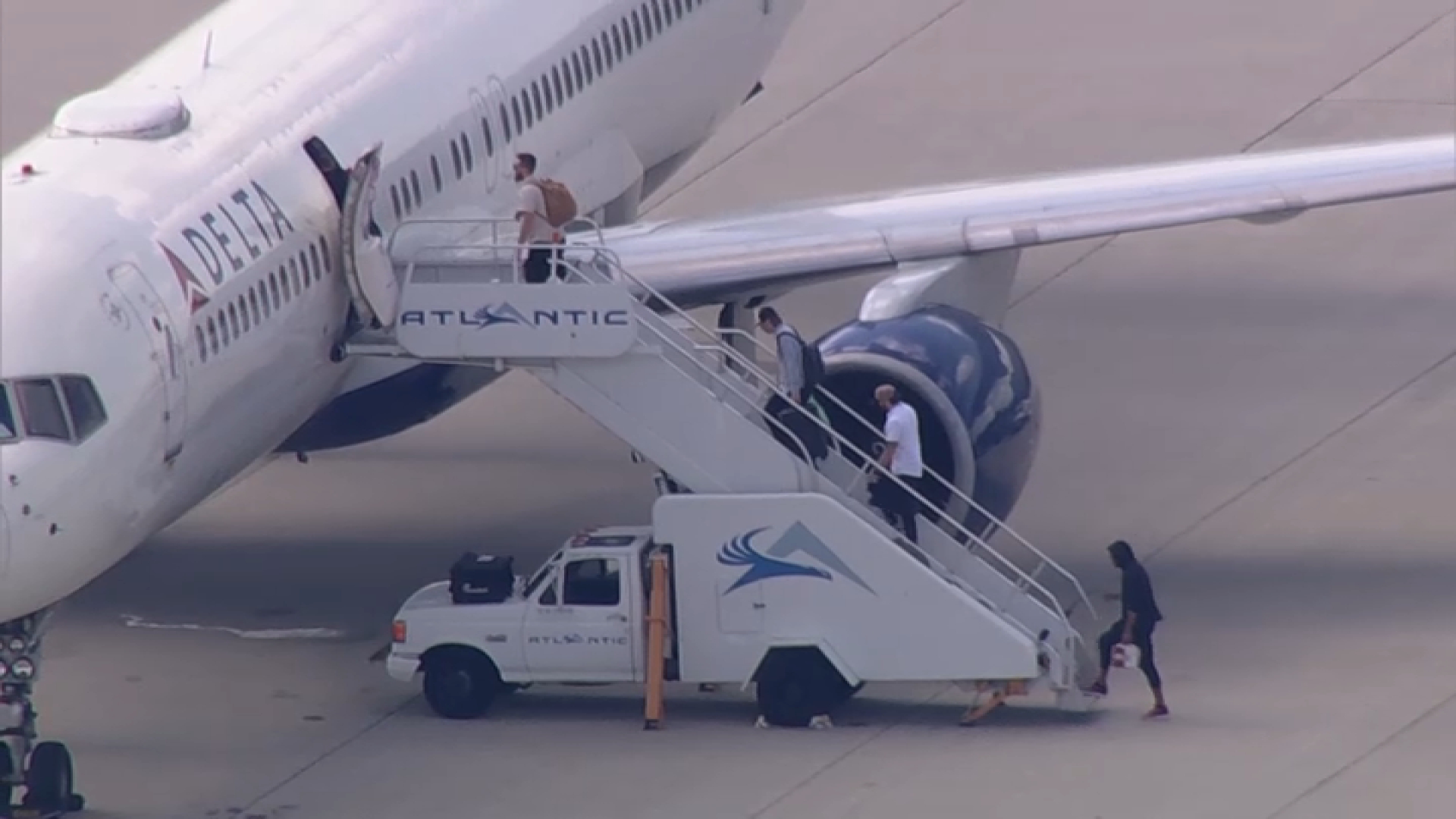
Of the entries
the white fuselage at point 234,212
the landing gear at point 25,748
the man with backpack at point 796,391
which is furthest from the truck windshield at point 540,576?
the landing gear at point 25,748

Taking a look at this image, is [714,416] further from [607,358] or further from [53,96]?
[53,96]

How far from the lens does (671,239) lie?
25.7 m

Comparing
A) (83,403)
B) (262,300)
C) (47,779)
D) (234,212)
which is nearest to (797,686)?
(262,300)

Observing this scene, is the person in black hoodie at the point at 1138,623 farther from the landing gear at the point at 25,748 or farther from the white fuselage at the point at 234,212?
the landing gear at the point at 25,748

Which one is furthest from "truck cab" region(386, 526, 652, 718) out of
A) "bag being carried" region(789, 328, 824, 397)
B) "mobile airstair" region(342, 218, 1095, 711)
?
"bag being carried" region(789, 328, 824, 397)

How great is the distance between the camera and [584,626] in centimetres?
2283

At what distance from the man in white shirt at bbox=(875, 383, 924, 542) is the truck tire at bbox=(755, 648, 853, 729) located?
1.38 m

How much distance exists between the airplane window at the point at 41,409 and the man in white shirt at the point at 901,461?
6.10 meters

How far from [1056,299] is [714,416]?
1141cm

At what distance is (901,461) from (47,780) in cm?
636

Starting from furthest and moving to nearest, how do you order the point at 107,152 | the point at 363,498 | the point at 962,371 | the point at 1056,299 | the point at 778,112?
the point at 778,112 < the point at 1056,299 < the point at 363,498 < the point at 962,371 < the point at 107,152

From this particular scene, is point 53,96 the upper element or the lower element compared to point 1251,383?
upper

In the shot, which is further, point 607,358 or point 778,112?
point 778,112

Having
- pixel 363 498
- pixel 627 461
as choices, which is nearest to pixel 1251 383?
pixel 627 461
